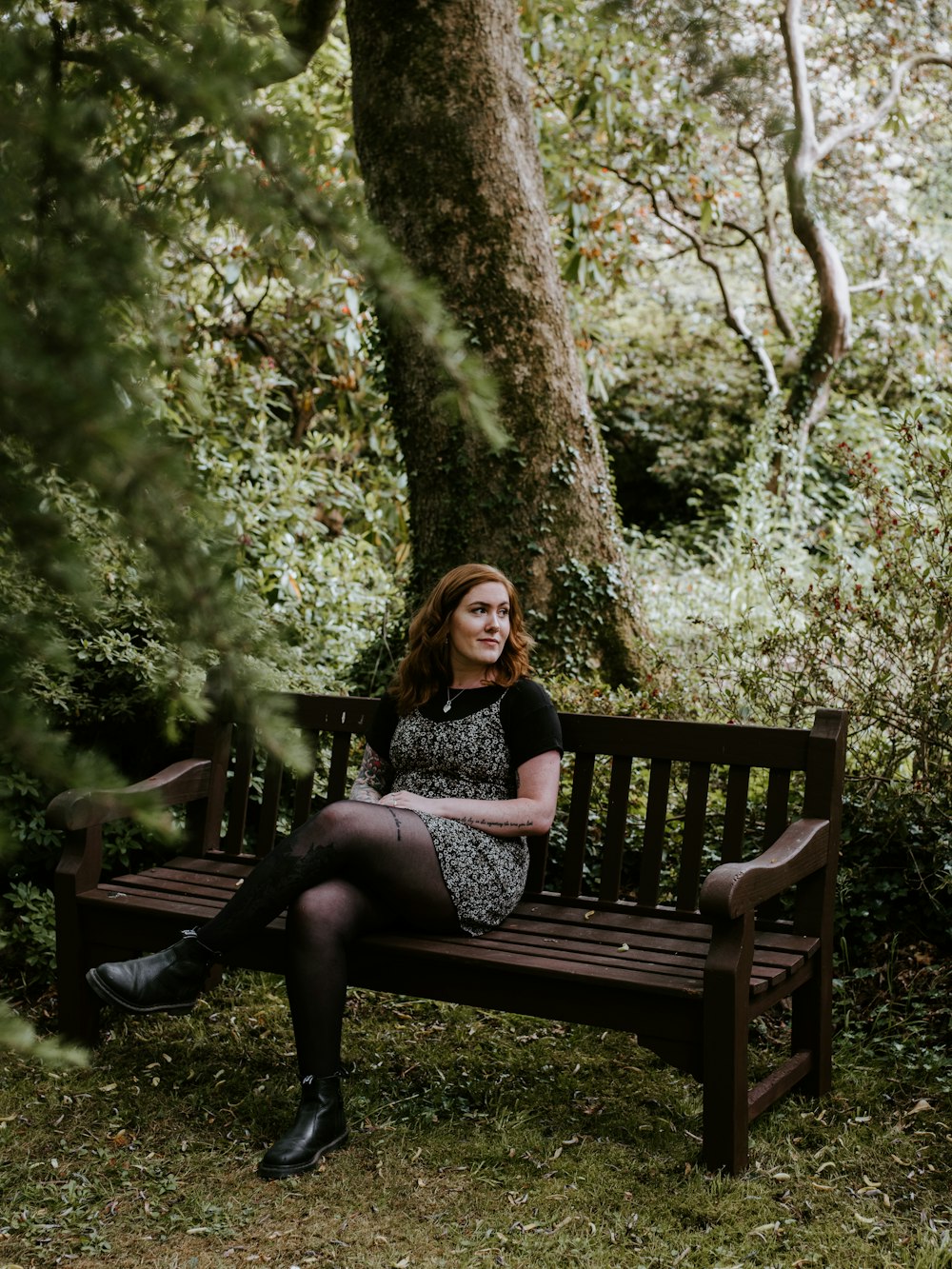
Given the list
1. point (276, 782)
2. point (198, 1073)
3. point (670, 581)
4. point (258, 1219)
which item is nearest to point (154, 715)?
point (276, 782)

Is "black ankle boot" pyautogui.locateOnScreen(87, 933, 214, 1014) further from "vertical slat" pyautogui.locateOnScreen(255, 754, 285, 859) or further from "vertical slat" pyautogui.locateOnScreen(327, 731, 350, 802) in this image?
"vertical slat" pyautogui.locateOnScreen(327, 731, 350, 802)

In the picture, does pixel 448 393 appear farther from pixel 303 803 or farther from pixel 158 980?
pixel 303 803

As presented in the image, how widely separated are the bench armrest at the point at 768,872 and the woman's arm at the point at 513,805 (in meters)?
0.60

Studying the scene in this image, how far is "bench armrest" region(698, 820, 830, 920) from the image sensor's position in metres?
2.77

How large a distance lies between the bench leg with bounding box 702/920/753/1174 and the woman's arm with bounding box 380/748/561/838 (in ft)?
2.31

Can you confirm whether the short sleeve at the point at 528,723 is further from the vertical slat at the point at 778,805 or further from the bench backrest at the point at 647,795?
the vertical slat at the point at 778,805

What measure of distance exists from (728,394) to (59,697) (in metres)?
8.75

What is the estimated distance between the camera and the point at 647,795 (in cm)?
384

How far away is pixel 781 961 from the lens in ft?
9.96

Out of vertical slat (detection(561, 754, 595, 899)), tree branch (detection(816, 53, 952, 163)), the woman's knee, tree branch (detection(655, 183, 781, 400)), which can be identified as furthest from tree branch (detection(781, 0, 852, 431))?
the woman's knee

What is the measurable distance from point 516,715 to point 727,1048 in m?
1.10

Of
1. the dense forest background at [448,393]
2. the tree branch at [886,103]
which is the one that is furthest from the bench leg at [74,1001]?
the tree branch at [886,103]

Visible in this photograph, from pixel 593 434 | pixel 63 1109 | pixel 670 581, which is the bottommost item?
pixel 63 1109

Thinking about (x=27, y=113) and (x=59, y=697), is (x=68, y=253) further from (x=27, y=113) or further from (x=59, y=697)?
(x=59, y=697)
